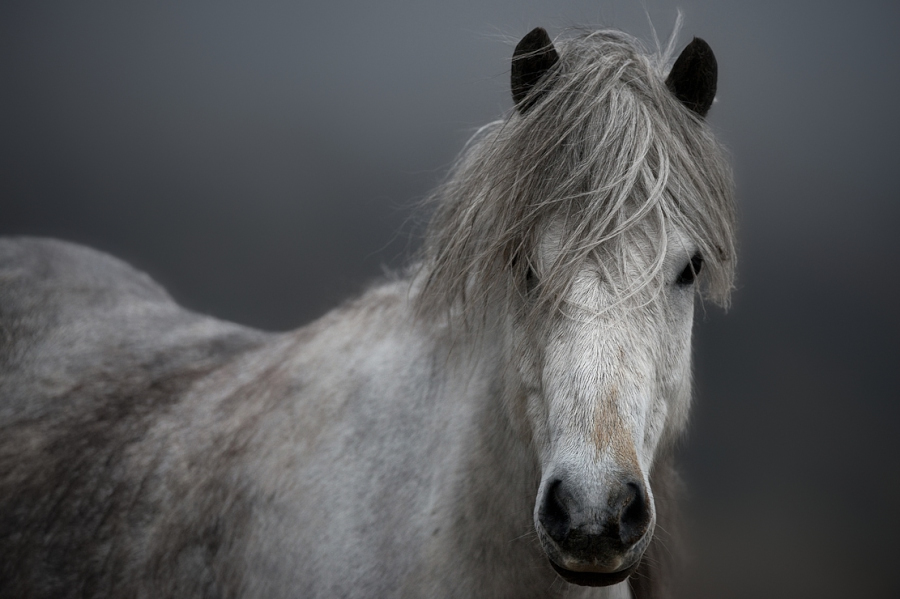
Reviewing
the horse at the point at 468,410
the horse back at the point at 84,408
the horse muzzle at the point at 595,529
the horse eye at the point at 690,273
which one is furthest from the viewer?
the horse back at the point at 84,408

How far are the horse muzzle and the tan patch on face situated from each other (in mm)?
27

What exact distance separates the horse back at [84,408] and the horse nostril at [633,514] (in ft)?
3.07

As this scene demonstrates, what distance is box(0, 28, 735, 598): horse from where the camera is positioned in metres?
0.84

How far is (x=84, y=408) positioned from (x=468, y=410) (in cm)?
110

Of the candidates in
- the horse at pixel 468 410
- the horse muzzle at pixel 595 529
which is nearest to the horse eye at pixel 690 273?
the horse at pixel 468 410

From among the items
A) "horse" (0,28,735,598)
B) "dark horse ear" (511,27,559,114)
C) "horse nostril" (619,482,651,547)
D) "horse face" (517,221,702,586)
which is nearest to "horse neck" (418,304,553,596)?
"horse" (0,28,735,598)

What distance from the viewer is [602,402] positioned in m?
0.77

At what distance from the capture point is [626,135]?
955 millimetres

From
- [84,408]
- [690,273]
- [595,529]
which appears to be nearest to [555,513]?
[595,529]

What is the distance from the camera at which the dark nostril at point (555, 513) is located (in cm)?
75

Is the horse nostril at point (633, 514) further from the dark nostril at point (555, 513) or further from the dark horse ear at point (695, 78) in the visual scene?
the dark horse ear at point (695, 78)

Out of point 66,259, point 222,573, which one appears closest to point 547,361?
point 222,573

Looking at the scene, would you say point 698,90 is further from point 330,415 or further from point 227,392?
point 227,392

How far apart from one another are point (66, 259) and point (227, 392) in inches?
35.3
